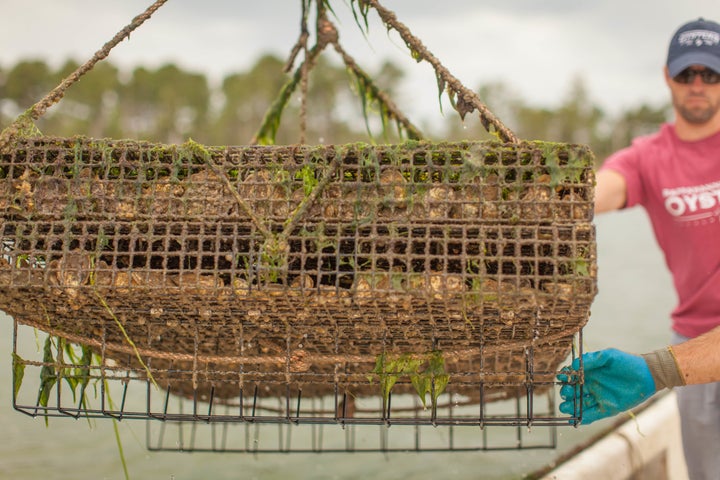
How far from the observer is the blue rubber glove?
5.15 feet

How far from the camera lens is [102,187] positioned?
120 cm

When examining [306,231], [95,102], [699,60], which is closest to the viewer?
[306,231]

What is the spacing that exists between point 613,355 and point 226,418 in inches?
39.8

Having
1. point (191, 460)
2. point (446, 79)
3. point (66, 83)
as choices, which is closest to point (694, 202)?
point (446, 79)

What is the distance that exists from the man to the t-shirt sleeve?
0.18 ft

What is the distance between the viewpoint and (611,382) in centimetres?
159

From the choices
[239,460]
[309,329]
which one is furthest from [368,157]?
[239,460]

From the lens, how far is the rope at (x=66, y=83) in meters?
1.22

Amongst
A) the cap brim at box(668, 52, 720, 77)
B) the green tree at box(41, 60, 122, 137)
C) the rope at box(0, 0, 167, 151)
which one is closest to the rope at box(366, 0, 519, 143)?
the rope at box(0, 0, 167, 151)

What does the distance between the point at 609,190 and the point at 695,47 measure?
2.01ft

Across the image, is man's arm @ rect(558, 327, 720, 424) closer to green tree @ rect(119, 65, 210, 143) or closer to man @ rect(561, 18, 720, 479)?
man @ rect(561, 18, 720, 479)

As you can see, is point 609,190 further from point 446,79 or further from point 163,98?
point 163,98

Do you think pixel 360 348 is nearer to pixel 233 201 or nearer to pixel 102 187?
pixel 233 201

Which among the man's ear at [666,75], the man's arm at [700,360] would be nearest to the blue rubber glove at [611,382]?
the man's arm at [700,360]
